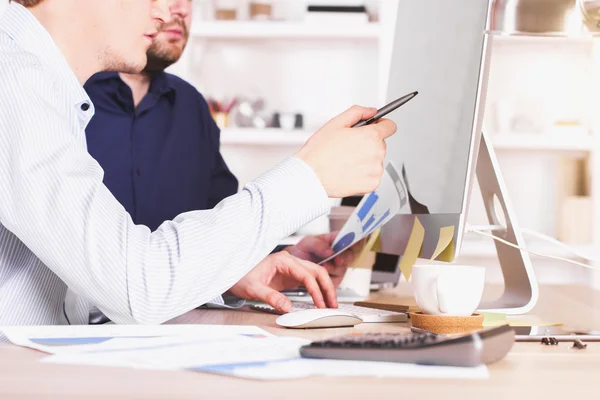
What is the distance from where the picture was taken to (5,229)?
3.01 feet

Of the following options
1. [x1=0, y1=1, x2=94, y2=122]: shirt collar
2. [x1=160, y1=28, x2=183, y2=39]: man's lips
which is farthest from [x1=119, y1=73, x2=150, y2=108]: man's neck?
[x1=0, y1=1, x2=94, y2=122]: shirt collar

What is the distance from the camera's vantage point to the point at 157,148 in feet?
6.27

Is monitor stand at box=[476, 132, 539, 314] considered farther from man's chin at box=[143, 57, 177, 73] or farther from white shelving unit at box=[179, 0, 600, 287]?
white shelving unit at box=[179, 0, 600, 287]

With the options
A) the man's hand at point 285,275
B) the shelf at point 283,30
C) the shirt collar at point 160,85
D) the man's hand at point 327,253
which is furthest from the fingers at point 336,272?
the shelf at point 283,30

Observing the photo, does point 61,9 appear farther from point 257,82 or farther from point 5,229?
point 257,82

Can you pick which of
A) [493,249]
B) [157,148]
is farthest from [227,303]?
[493,249]

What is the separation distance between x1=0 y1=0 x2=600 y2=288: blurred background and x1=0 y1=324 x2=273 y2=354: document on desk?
6.57ft

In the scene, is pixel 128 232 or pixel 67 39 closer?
pixel 128 232

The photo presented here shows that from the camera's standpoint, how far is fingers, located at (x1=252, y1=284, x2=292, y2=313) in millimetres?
1022

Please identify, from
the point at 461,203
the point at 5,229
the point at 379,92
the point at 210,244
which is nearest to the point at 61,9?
the point at 5,229

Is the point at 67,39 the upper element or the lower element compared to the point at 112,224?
upper

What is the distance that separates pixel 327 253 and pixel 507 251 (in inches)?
12.2

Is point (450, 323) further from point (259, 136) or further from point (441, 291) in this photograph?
point (259, 136)

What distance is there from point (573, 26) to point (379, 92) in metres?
1.96
